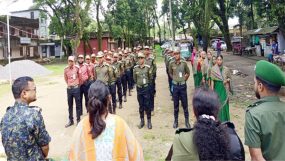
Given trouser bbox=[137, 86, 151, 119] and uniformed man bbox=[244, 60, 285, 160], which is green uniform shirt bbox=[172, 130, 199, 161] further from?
trouser bbox=[137, 86, 151, 119]

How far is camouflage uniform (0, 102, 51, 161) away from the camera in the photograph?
3258 millimetres

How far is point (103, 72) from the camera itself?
1026cm

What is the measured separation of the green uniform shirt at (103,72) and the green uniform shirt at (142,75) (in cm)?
160

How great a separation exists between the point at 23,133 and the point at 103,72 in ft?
23.1

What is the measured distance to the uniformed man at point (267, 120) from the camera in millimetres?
2574

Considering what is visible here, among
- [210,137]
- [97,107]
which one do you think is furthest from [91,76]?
[210,137]

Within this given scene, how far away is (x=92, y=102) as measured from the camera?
117 inches

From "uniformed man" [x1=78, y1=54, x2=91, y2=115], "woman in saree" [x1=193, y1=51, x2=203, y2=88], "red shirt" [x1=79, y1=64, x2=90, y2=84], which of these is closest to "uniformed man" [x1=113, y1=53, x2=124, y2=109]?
"uniformed man" [x1=78, y1=54, x2=91, y2=115]

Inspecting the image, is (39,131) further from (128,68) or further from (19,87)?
(128,68)

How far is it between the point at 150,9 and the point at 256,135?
184ft

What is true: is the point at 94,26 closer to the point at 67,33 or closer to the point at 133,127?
the point at 67,33

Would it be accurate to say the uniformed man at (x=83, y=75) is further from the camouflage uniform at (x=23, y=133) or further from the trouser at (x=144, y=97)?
the camouflage uniform at (x=23, y=133)

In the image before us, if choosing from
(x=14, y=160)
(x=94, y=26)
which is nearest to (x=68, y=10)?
(x=94, y=26)

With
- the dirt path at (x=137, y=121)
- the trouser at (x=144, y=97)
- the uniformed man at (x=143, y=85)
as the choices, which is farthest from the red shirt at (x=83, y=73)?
the trouser at (x=144, y=97)
